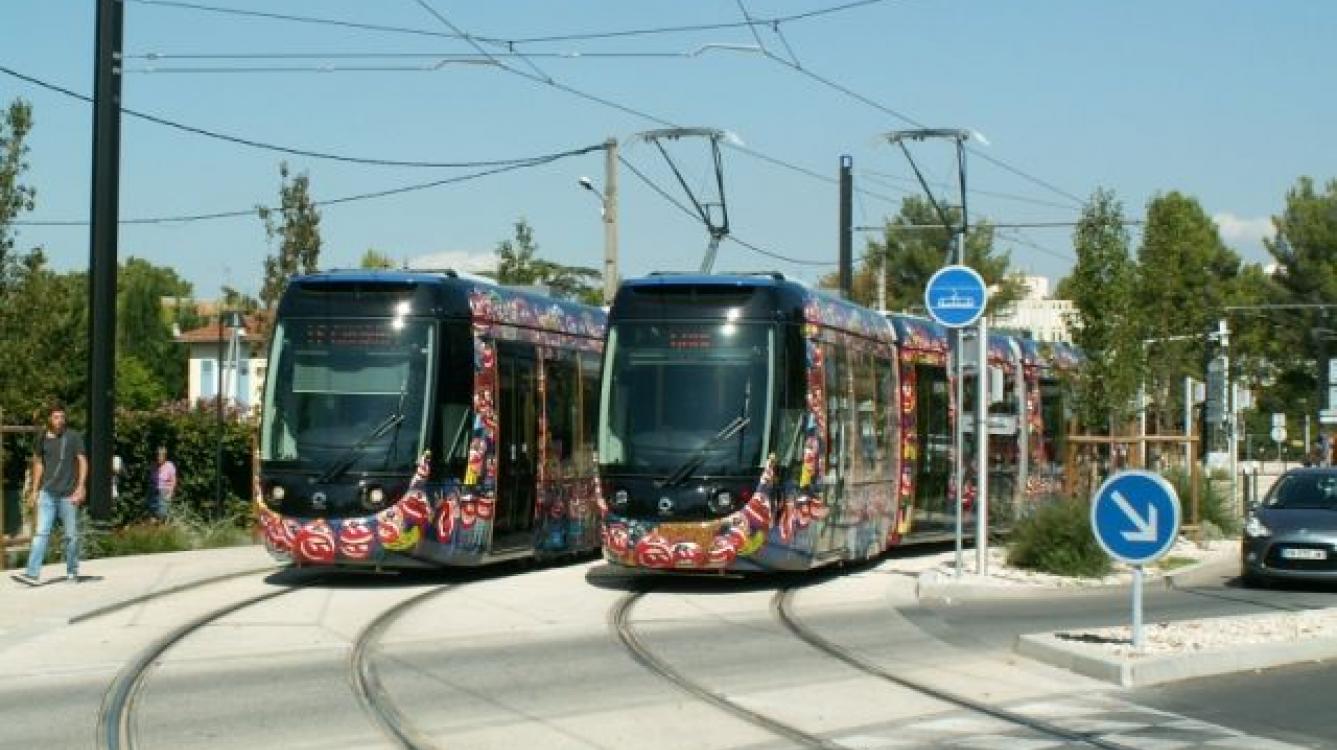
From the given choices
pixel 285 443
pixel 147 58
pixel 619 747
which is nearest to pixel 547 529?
pixel 285 443

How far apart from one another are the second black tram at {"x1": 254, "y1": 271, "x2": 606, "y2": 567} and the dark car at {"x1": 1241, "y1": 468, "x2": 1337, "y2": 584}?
8452 mm

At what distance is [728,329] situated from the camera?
1728cm

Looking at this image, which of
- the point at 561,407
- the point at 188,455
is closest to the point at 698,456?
the point at 561,407

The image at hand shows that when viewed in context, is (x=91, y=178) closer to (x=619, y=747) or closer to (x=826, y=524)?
(x=826, y=524)

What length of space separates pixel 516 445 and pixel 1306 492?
31.2 feet

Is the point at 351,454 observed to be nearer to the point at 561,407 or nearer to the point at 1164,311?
the point at 561,407

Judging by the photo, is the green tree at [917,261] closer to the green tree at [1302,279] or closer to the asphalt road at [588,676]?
the green tree at [1302,279]

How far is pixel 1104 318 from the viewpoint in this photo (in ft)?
99.0

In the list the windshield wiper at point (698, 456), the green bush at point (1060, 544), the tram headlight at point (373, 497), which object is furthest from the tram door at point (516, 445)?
the green bush at point (1060, 544)

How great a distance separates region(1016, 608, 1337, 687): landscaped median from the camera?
12422 mm

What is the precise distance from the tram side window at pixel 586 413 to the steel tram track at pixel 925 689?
4.48m

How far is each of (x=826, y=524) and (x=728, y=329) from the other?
2505mm

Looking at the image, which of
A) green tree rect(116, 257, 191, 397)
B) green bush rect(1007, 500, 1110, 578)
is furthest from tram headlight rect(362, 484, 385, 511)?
green tree rect(116, 257, 191, 397)

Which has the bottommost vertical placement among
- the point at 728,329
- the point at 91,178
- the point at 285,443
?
the point at 285,443
